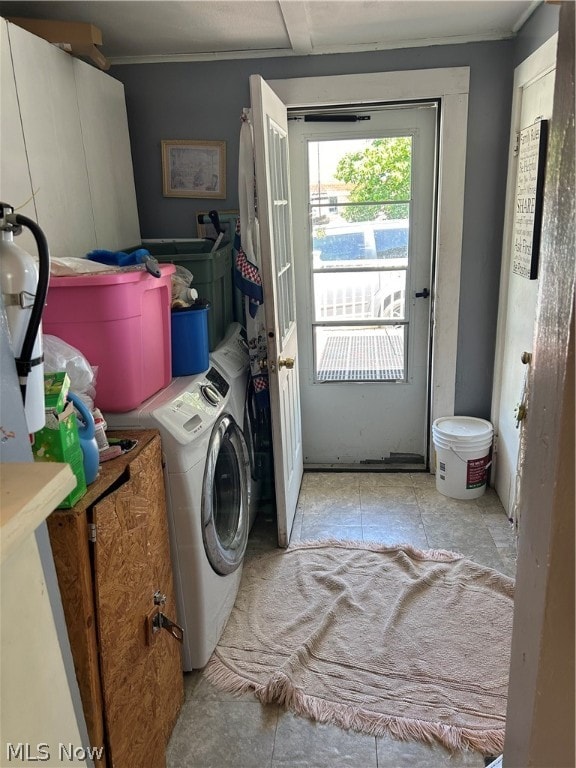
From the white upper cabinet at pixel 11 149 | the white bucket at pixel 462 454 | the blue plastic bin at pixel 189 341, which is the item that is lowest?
the white bucket at pixel 462 454

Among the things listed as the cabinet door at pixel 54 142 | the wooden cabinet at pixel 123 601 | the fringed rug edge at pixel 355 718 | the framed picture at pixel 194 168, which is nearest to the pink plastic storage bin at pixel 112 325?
the wooden cabinet at pixel 123 601

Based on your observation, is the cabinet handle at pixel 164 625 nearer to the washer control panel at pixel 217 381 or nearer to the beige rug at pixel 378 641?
the beige rug at pixel 378 641

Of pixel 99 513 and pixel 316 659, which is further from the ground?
pixel 99 513

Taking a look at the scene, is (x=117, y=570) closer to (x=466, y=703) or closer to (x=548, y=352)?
(x=548, y=352)

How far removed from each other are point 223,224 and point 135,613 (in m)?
1.91

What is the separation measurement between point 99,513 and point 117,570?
0.18 metres

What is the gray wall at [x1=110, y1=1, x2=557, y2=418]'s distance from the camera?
2.51m

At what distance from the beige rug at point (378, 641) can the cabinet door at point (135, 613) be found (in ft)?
1.12

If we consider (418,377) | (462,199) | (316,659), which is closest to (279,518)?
(316,659)

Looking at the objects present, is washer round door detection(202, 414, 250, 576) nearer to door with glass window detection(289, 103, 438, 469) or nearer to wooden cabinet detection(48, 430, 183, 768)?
wooden cabinet detection(48, 430, 183, 768)

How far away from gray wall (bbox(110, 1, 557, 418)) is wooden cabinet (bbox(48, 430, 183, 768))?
1.63 metres

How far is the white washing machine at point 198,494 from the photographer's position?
164 centimetres

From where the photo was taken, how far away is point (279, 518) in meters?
2.45

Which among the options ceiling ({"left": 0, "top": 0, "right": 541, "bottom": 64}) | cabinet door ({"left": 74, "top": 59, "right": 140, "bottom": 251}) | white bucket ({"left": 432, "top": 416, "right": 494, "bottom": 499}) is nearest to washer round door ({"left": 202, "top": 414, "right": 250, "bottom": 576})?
cabinet door ({"left": 74, "top": 59, "right": 140, "bottom": 251})
